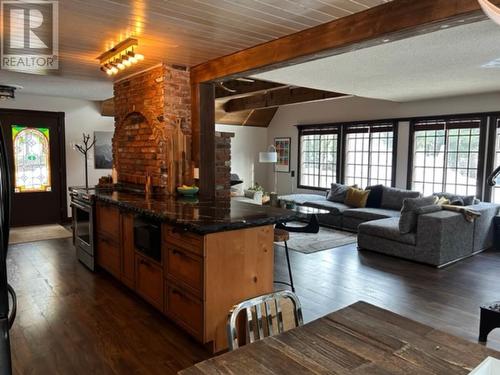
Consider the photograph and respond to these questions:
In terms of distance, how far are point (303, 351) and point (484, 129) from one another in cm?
645

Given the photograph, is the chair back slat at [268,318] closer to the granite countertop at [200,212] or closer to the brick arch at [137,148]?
the granite countertop at [200,212]

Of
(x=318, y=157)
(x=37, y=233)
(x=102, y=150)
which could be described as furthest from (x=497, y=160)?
(x=37, y=233)

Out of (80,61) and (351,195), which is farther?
(351,195)

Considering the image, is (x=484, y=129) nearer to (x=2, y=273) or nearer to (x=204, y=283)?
(x=204, y=283)

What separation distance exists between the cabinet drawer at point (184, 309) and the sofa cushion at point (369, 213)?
4411 mm

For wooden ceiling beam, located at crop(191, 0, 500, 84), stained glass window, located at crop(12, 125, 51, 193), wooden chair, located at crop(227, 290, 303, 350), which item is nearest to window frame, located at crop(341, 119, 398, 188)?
wooden ceiling beam, located at crop(191, 0, 500, 84)

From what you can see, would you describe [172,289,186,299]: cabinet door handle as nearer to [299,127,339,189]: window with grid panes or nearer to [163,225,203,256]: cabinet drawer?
[163,225,203,256]: cabinet drawer

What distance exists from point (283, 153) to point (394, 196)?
150 inches

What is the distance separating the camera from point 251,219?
2783 mm

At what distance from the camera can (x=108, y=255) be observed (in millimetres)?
4172

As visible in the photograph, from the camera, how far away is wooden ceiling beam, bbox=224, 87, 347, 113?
279 inches

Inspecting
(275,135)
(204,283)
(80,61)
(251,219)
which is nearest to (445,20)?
(251,219)

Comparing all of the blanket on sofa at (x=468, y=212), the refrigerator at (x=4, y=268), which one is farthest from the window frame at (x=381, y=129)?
the refrigerator at (x=4, y=268)

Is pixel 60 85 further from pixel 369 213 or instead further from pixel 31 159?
pixel 369 213
